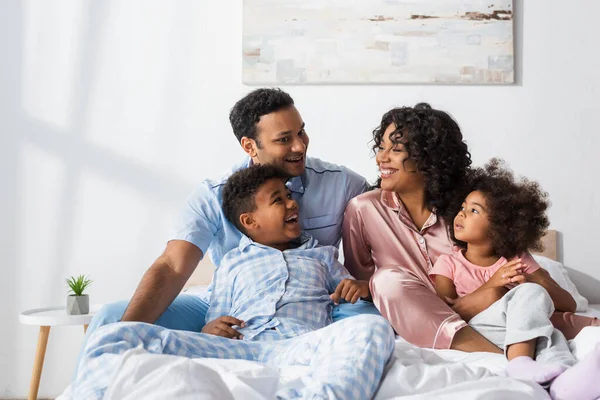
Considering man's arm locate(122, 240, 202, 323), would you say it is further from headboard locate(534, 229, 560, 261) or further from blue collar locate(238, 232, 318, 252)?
headboard locate(534, 229, 560, 261)

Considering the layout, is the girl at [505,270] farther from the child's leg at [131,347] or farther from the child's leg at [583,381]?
the child's leg at [131,347]

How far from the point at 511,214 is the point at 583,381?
81cm

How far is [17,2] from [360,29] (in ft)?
5.16

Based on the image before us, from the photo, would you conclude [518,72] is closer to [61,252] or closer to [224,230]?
[224,230]

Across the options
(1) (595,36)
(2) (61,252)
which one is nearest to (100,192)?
(2) (61,252)

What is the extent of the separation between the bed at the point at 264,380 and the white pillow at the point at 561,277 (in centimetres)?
138

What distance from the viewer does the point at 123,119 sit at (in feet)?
11.3

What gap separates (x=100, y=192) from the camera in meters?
3.43

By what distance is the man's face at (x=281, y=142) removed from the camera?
240 cm

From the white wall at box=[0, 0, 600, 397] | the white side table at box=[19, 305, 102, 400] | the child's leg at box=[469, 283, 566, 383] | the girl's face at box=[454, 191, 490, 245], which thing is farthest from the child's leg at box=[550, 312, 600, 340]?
the white side table at box=[19, 305, 102, 400]

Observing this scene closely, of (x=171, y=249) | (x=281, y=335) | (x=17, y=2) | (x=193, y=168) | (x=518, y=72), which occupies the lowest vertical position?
(x=281, y=335)

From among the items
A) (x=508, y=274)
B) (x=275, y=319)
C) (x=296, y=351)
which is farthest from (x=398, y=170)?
(x=296, y=351)

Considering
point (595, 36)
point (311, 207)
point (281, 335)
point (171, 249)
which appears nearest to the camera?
point (281, 335)

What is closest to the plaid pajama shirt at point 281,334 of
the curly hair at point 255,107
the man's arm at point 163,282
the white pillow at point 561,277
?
the man's arm at point 163,282
